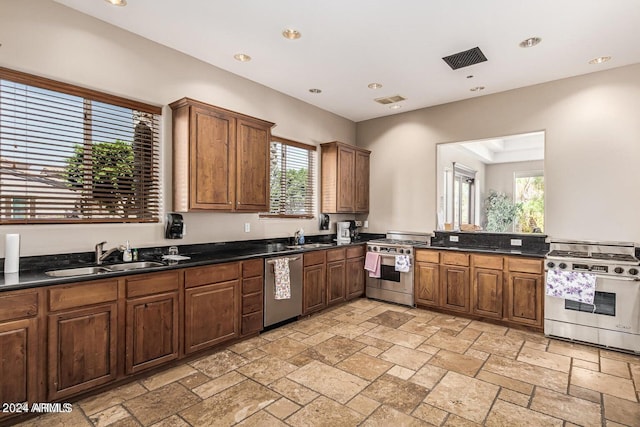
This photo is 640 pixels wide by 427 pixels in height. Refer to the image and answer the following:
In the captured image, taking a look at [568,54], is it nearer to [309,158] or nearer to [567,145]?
[567,145]

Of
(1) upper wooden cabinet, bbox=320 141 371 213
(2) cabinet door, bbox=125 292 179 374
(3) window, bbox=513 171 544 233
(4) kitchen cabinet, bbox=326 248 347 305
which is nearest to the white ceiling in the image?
(1) upper wooden cabinet, bbox=320 141 371 213

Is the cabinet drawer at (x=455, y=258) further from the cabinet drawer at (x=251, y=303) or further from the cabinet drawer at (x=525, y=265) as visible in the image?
the cabinet drawer at (x=251, y=303)

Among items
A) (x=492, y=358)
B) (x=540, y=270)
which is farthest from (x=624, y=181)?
(x=492, y=358)

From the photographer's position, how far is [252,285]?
3588mm

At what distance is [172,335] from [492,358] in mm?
3005

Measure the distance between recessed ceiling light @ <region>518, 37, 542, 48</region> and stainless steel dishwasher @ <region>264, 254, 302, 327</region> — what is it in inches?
130

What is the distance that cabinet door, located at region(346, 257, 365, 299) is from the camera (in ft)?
16.6

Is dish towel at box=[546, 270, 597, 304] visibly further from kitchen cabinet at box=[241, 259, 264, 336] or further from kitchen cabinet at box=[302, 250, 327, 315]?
kitchen cabinet at box=[241, 259, 264, 336]

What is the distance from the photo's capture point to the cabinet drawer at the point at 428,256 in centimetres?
468

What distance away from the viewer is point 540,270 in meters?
3.87

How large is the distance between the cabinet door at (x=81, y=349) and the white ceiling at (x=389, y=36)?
8.21 ft

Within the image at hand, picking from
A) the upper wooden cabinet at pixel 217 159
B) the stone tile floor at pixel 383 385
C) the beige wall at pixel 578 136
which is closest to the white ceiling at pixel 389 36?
the beige wall at pixel 578 136

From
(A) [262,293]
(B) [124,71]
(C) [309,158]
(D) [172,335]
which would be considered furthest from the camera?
(C) [309,158]

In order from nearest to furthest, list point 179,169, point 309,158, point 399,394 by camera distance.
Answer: point 399,394 < point 179,169 < point 309,158
